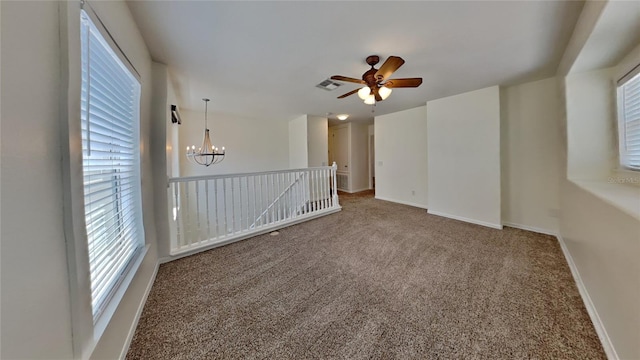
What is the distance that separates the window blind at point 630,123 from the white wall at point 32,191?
3.95m

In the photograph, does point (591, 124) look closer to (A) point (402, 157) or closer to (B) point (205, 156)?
(A) point (402, 157)

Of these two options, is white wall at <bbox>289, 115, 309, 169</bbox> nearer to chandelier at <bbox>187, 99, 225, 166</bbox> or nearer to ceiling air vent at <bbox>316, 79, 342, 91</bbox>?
chandelier at <bbox>187, 99, 225, 166</bbox>

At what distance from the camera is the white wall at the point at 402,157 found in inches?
191

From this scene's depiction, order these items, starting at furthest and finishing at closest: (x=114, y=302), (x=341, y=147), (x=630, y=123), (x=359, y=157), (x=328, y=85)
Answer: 1. (x=341, y=147)
2. (x=359, y=157)
3. (x=328, y=85)
4. (x=630, y=123)
5. (x=114, y=302)

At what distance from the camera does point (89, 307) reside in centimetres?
95

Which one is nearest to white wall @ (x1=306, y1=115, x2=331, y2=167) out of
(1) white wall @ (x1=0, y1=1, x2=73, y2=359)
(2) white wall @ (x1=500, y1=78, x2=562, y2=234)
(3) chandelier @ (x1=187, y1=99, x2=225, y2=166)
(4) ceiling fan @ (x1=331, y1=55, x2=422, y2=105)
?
(3) chandelier @ (x1=187, y1=99, x2=225, y2=166)

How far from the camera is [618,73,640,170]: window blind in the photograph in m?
1.94

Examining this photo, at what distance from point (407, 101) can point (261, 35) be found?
325 centimetres

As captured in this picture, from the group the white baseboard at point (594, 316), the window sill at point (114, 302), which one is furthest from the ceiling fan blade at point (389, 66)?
the window sill at point (114, 302)

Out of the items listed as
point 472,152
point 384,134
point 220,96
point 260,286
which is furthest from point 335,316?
point 384,134

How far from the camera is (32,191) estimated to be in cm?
71

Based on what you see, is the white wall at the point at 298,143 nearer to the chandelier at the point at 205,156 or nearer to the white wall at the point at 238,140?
the white wall at the point at 238,140

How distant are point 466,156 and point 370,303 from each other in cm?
331

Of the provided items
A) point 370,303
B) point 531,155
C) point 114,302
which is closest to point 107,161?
point 114,302
